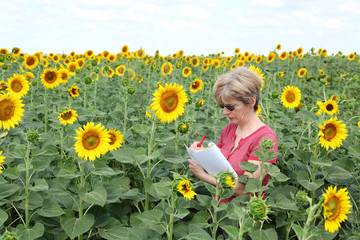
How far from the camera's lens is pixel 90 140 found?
2.46m

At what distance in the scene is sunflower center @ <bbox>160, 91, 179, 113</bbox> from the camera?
2.65m

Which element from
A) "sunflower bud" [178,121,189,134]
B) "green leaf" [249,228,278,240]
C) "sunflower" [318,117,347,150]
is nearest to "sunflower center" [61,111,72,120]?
"sunflower bud" [178,121,189,134]

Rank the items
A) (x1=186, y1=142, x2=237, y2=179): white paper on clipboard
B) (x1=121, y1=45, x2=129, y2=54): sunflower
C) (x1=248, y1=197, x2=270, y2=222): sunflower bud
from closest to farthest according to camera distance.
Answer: (x1=248, y1=197, x2=270, y2=222): sunflower bud < (x1=186, y1=142, x2=237, y2=179): white paper on clipboard < (x1=121, y1=45, x2=129, y2=54): sunflower

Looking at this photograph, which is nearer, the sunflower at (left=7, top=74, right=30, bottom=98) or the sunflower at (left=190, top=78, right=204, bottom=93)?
the sunflower at (left=7, top=74, right=30, bottom=98)

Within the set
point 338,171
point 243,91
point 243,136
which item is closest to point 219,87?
point 243,91

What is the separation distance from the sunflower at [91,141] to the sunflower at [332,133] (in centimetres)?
151

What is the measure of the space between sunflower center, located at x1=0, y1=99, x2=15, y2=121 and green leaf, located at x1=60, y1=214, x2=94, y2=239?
Result: 932 mm

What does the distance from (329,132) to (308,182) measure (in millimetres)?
395

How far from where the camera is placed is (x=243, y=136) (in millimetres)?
2912

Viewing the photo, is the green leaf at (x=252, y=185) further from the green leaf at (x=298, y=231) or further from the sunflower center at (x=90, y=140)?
the sunflower center at (x=90, y=140)

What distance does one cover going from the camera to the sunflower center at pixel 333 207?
1894 millimetres

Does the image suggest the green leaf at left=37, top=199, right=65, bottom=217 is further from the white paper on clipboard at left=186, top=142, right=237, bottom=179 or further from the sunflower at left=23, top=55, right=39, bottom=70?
the sunflower at left=23, top=55, right=39, bottom=70

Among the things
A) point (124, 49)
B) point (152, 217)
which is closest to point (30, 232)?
point (152, 217)

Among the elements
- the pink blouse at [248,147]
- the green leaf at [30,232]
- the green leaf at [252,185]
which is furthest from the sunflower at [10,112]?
the green leaf at [252,185]
